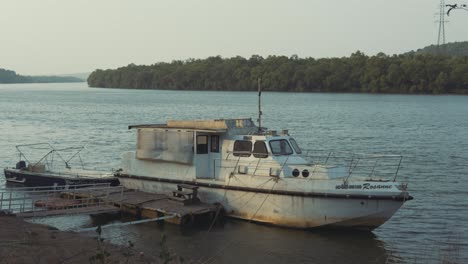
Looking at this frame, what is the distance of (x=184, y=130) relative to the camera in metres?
23.6

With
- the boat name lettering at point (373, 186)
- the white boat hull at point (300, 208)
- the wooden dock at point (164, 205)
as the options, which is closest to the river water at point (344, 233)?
the white boat hull at point (300, 208)

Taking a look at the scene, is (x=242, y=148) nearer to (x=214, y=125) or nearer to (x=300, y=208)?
(x=214, y=125)

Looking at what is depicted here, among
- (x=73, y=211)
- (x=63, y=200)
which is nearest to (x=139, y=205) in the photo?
(x=73, y=211)

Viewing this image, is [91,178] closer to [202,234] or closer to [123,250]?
[202,234]

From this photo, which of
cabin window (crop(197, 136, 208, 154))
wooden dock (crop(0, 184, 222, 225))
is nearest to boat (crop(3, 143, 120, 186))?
wooden dock (crop(0, 184, 222, 225))

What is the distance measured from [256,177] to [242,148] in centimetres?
142

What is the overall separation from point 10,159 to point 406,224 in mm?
27856

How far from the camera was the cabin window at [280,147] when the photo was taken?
73.6 feet

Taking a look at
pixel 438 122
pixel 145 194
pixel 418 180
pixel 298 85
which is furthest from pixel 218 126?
pixel 298 85

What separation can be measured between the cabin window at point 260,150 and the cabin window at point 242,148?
248 millimetres

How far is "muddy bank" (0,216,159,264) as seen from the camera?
13609 millimetres

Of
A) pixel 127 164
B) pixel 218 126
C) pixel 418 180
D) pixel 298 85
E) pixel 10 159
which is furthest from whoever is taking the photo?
pixel 298 85

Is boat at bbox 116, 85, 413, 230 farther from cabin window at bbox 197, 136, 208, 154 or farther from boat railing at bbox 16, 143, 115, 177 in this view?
boat railing at bbox 16, 143, 115, 177

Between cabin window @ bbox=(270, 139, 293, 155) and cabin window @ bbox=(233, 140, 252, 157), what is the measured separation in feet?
2.91
